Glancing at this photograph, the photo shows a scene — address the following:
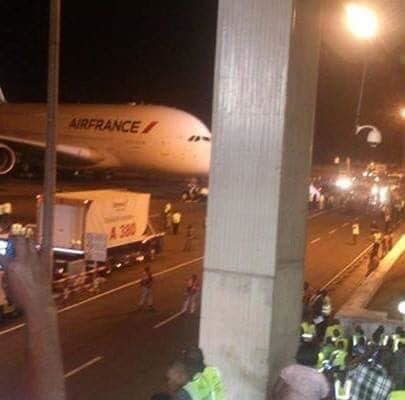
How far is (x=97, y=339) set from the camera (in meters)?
17.2

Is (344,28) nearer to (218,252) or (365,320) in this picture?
(365,320)

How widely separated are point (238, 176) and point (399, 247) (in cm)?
2011

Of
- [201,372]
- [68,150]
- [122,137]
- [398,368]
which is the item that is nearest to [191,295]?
[398,368]

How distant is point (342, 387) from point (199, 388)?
2786 millimetres

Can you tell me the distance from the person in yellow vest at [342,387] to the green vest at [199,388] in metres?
2.28

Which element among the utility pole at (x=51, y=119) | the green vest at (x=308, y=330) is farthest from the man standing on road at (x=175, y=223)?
the green vest at (x=308, y=330)

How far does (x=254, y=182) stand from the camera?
9031mm

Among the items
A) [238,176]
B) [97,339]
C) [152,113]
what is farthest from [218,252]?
[152,113]

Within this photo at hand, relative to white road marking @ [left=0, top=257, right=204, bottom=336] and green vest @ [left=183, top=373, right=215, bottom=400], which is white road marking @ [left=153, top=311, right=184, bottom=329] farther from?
green vest @ [left=183, top=373, right=215, bottom=400]

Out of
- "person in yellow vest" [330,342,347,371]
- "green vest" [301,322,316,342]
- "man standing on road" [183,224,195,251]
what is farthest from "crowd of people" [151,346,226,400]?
"man standing on road" [183,224,195,251]

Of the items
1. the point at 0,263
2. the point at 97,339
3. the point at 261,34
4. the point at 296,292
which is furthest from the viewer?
the point at 97,339

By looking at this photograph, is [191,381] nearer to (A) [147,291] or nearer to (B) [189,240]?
(A) [147,291]

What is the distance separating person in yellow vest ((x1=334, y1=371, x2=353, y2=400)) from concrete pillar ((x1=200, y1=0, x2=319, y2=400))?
815 mm

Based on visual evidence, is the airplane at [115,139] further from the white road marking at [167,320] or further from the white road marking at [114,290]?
the white road marking at [167,320]
